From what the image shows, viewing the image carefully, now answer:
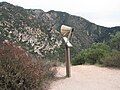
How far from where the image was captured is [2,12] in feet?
205

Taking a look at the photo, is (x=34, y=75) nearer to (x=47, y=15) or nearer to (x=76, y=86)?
(x=76, y=86)

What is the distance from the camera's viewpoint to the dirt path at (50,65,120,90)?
10477 millimetres

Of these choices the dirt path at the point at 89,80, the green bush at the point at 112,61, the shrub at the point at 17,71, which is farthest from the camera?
the green bush at the point at 112,61

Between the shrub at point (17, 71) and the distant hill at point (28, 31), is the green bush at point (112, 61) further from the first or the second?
the distant hill at point (28, 31)

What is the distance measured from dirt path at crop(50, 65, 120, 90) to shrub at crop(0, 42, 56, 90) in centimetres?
109

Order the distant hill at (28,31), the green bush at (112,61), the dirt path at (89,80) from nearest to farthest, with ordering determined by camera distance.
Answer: the dirt path at (89,80) < the green bush at (112,61) < the distant hill at (28,31)

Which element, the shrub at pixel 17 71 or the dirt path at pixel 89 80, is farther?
the dirt path at pixel 89 80

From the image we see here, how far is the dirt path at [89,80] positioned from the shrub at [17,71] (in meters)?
1.09

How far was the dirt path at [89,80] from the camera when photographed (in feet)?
34.4

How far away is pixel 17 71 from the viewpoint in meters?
8.87

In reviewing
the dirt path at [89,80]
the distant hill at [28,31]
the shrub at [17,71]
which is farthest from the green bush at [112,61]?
the distant hill at [28,31]

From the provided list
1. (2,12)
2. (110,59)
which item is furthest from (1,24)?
(110,59)

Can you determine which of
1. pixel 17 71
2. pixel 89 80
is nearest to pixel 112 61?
pixel 89 80

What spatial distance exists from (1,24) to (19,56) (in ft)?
162
